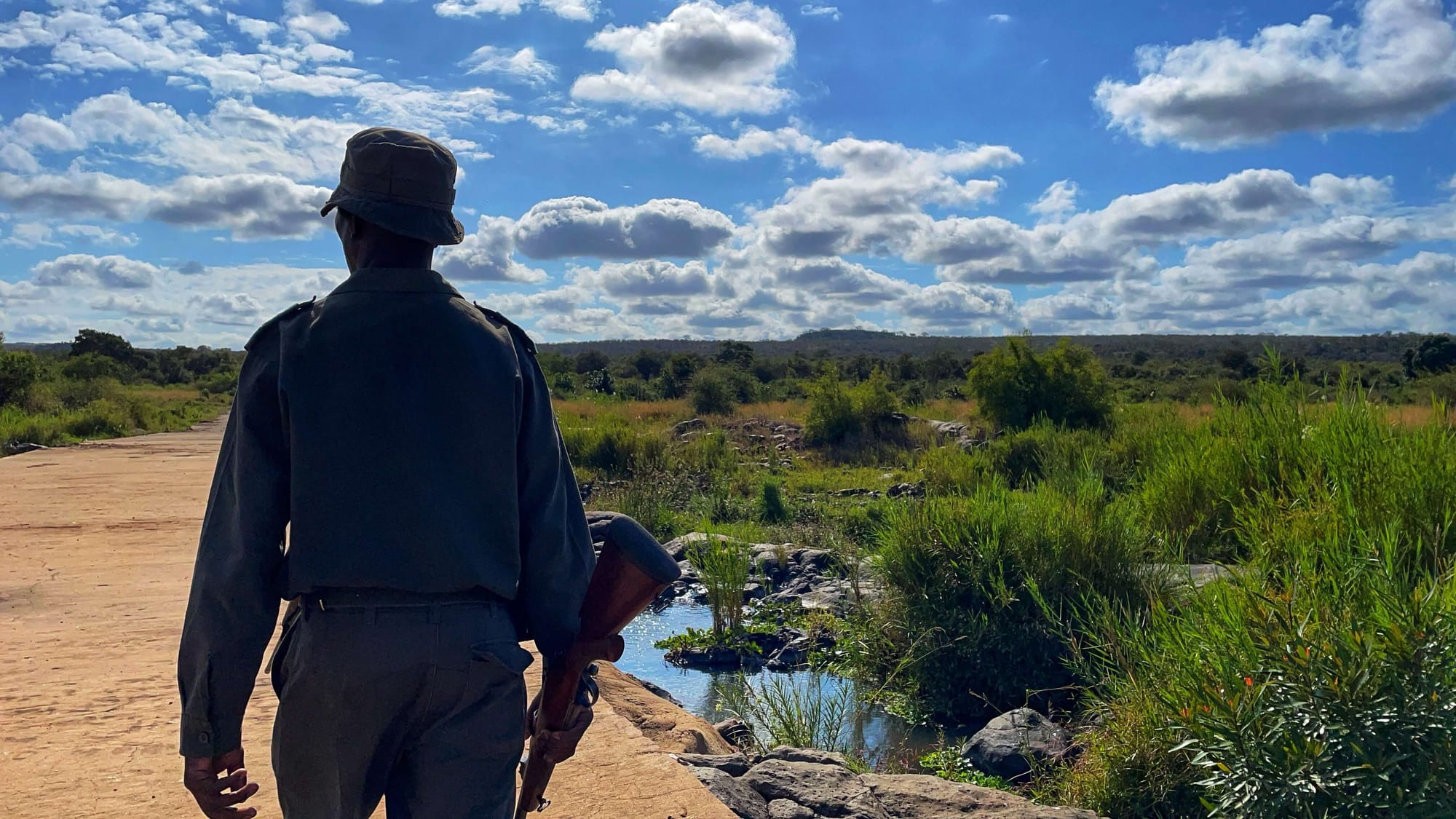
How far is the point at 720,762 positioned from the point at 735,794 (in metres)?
0.51

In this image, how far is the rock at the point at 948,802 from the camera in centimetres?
449

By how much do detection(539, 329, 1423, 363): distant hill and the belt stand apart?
42660mm

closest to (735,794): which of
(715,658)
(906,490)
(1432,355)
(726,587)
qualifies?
(715,658)

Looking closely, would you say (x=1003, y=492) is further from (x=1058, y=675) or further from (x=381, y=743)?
(x=381, y=743)

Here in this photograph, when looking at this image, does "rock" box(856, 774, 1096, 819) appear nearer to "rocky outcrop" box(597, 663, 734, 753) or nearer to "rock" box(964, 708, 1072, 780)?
"rocky outcrop" box(597, 663, 734, 753)

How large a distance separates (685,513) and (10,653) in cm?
1050

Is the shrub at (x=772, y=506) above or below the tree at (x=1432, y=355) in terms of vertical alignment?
below

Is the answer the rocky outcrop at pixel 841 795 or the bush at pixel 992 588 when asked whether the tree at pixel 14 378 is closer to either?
the bush at pixel 992 588

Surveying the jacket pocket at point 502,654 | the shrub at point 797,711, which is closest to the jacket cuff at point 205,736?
the jacket pocket at point 502,654

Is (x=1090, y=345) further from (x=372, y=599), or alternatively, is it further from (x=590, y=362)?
(x=372, y=599)

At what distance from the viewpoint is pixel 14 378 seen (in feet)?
99.6

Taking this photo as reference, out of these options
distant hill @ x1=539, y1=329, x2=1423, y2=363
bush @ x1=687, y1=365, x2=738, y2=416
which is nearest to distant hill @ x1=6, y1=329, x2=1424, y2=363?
distant hill @ x1=539, y1=329, x2=1423, y2=363

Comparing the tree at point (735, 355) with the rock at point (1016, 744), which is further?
the tree at point (735, 355)

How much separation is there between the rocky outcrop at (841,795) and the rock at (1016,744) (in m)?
1.51
